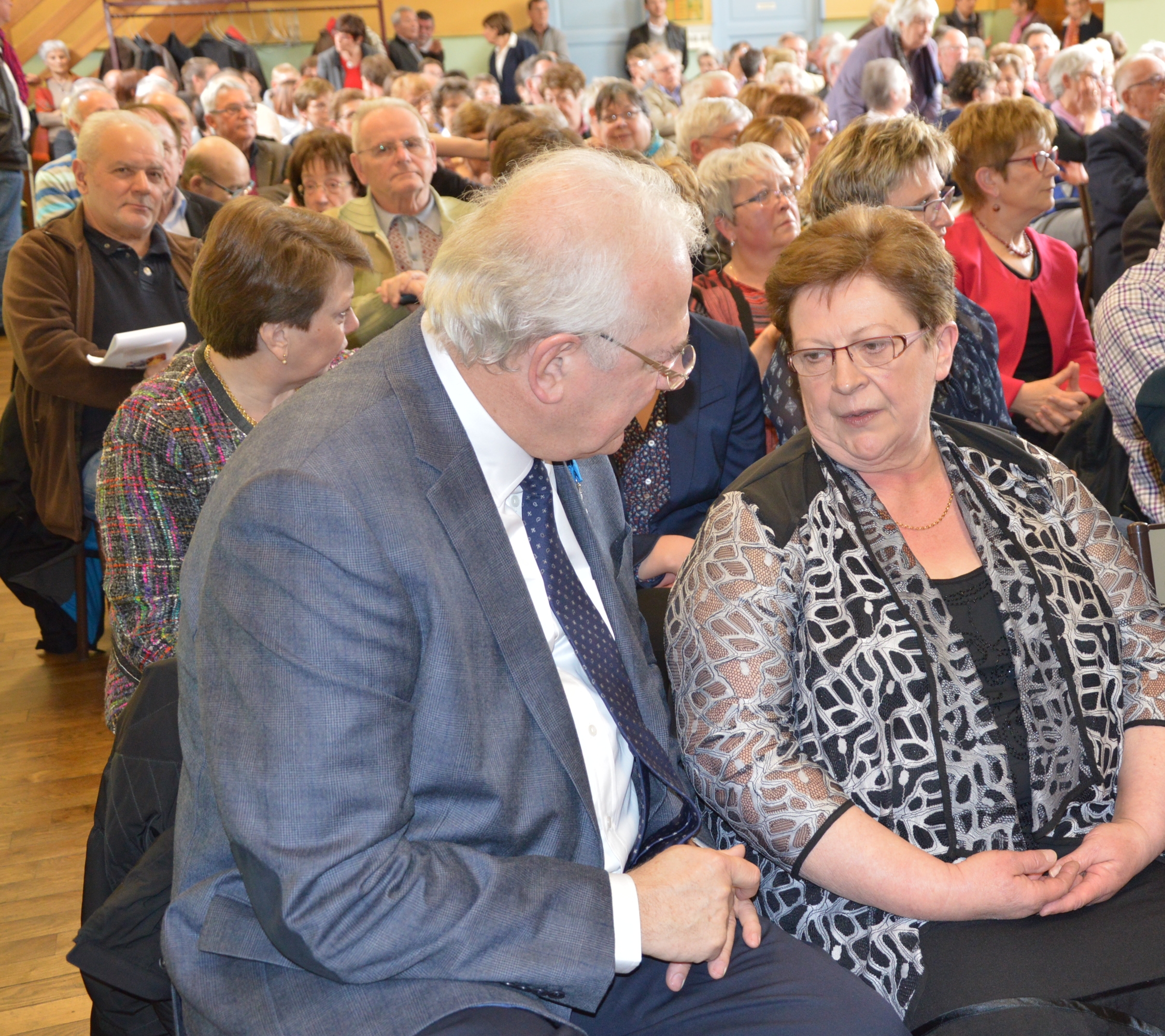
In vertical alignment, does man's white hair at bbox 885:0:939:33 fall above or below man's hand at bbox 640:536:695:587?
above

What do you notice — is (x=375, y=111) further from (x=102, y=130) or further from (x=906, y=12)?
(x=906, y=12)

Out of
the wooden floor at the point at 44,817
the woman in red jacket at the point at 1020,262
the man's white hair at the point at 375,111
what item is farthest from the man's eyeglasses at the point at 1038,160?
the wooden floor at the point at 44,817

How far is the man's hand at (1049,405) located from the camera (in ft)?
10.0

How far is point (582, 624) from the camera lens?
A: 4.53 ft

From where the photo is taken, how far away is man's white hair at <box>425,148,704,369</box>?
4.07 ft

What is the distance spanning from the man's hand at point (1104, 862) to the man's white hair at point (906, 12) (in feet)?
22.7

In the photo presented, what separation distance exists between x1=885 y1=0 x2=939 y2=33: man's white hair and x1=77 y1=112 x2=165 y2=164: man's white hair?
17.9 ft

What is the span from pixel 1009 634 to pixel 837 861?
440 mm

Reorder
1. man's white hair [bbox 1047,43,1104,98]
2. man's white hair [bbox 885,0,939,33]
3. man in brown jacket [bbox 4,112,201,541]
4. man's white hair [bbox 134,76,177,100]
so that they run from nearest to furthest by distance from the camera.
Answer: man in brown jacket [bbox 4,112,201,541], man's white hair [bbox 1047,43,1104,98], man's white hair [bbox 134,76,177,100], man's white hair [bbox 885,0,939,33]

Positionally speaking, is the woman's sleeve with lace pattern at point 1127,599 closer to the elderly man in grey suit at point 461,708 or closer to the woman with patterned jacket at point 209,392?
the elderly man in grey suit at point 461,708

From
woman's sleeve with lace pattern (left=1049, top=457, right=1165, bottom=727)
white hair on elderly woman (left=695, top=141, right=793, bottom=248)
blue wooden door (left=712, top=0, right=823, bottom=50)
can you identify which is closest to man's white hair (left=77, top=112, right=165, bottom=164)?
white hair on elderly woman (left=695, top=141, right=793, bottom=248)

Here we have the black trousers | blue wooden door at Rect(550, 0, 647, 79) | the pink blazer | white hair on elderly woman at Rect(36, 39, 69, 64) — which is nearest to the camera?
the black trousers

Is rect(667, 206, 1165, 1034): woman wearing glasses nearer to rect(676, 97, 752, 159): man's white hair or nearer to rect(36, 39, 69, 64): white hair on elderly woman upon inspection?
rect(676, 97, 752, 159): man's white hair

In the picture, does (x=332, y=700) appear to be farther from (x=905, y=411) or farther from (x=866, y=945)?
(x=905, y=411)
